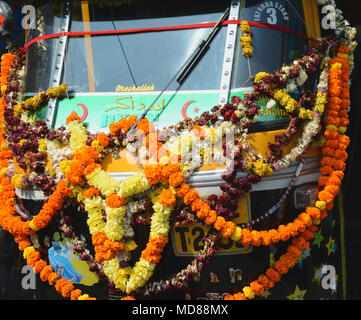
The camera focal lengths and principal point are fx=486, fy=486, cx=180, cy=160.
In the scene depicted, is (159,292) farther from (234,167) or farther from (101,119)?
(101,119)

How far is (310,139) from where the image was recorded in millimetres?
3174

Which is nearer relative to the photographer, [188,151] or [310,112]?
[188,151]

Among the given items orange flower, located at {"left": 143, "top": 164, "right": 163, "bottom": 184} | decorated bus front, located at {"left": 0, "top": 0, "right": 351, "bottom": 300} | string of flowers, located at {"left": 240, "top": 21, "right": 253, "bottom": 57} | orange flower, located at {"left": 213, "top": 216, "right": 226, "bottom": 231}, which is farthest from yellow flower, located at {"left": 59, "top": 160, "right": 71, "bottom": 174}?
string of flowers, located at {"left": 240, "top": 21, "right": 253, "bottom": 57}

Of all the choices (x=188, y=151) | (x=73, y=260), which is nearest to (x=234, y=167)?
(x=188, y=151)

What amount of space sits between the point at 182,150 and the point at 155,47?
0.89 meters

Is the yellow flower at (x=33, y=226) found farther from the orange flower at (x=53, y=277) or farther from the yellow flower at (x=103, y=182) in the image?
the yellow flower at (x=103, y=182)

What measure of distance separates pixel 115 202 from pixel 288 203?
1122mm

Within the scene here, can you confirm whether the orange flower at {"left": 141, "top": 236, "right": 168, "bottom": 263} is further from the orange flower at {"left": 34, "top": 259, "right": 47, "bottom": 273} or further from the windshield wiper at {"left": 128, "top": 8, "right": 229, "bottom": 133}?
the windshield wiper at {"left": 128, "top": 8, "right": 229, "bottom": 133}

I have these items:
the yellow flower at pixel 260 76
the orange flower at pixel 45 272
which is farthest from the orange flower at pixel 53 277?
the yellow flower at pixel 260 76

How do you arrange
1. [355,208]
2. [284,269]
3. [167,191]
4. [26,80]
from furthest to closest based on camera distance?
[355,208] < [26,80] < [284,269] < [167,191]

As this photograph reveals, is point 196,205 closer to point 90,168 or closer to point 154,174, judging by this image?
point 154,174

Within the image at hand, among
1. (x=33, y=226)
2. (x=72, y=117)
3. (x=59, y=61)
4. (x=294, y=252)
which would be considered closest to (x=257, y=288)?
(x=294, y=252)

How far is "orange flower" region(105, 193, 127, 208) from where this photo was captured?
293cm

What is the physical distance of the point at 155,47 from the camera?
343 centimetres
